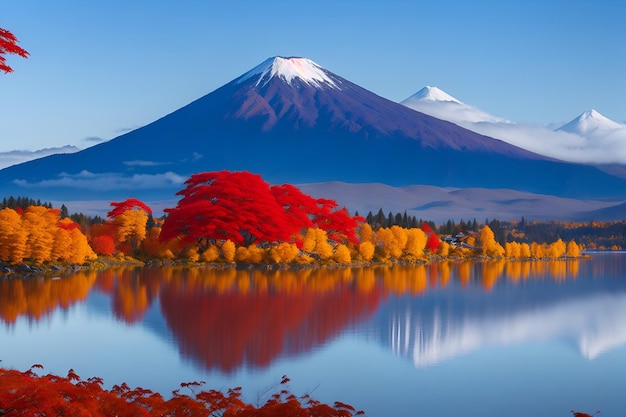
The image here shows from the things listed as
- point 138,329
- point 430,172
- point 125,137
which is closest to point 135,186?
point 125,137

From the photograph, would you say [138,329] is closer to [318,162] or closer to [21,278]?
[21,278]

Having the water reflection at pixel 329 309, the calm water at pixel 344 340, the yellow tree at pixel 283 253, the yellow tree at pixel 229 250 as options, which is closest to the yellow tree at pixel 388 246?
the yellow tree at pixel 283 253

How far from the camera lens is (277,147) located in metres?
175

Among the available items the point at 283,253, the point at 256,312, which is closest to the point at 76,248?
the point at 283,253

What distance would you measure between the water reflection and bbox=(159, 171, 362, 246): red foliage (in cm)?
901

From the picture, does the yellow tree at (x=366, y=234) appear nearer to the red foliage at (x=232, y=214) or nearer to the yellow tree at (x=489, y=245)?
the red foliage at (x=232, y=214)

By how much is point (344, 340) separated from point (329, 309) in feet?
20.2

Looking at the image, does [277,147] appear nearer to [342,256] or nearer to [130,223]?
[342,256]

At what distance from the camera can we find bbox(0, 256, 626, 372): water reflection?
20.8 m

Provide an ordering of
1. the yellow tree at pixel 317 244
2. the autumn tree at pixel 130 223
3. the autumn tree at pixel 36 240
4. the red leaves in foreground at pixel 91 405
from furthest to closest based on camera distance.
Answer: the yellow tree at pixel 317 244, the autumn tree at pixel 130 223, the autumn tree at pixel 36 240, the red leaves in foreground at pixel 91 405

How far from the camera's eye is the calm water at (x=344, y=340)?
51.3 feet

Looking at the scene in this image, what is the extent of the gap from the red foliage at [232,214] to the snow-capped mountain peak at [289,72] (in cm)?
12827

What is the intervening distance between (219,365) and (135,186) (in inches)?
6264

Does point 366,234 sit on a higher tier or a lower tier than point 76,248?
higher
